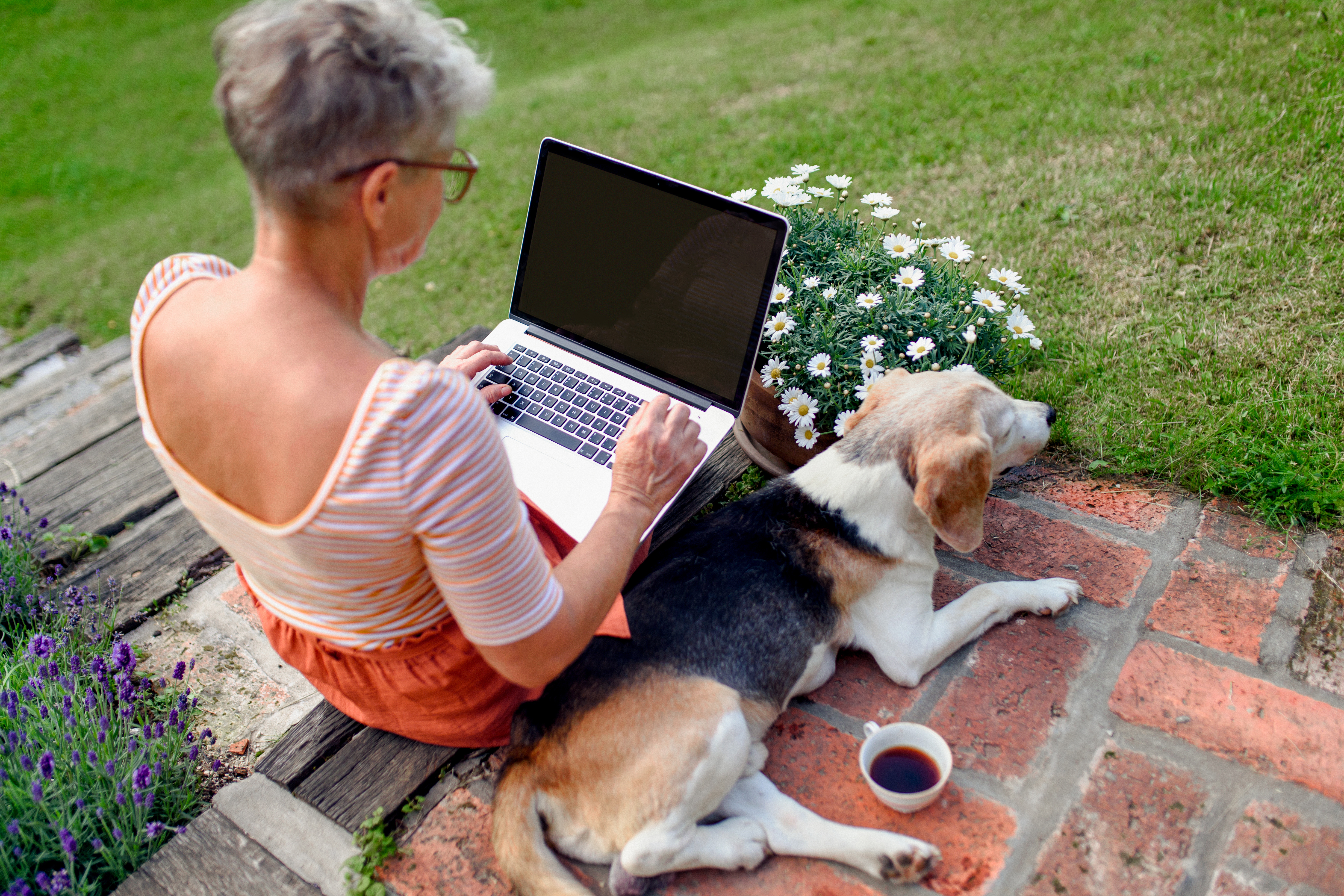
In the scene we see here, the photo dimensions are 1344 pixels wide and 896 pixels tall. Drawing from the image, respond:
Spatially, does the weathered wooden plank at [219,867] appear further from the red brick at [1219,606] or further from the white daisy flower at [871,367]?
the red brick at [1219,606]

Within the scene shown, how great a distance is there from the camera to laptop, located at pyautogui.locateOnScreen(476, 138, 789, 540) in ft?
8.92

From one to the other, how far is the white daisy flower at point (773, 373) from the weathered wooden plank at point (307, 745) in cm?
187

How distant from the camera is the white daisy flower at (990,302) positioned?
3197 mm

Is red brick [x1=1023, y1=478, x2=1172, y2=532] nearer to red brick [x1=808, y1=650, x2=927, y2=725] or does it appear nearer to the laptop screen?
red brick [x1=808, y1=650, x2=927, y2=725]

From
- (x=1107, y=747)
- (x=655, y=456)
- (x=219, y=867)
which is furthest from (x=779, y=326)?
(x=219, y=867)

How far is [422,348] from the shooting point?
5.79m

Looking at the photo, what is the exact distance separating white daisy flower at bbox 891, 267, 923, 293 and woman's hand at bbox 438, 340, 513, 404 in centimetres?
156

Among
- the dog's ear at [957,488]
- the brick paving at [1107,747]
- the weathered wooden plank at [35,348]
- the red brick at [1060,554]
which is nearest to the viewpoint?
the brick paving at [1107,747]

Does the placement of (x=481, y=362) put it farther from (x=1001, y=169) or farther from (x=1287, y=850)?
(x=1001, y=169)

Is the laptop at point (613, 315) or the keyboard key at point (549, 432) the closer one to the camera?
the laptop at point (613, 315)

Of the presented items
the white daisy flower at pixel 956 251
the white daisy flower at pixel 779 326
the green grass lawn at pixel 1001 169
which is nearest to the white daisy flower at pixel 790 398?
the white daisy flower at pixel 779 326

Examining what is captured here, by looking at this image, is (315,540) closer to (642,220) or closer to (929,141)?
(642,220)

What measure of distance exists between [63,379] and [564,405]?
567 centimetres

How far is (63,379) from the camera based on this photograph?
6516 millimetres
